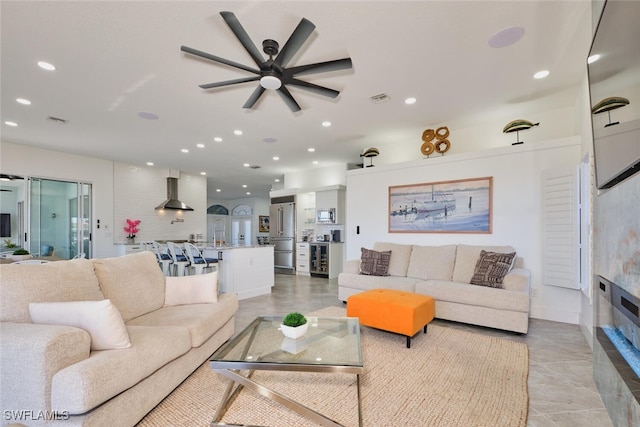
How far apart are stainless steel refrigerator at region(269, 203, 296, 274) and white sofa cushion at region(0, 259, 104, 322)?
6.15m

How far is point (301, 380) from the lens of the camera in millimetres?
2246

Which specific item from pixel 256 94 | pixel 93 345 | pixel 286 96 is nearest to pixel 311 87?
Result: pixel 286 96

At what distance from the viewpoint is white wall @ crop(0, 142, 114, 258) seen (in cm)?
575

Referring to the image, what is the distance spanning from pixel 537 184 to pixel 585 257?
1221 millimetres

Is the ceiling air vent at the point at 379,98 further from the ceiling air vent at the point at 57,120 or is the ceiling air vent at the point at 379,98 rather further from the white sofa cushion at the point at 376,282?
the ceiling air vent at the point at 57,120

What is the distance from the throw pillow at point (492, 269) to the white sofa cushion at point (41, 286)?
3.93 metres

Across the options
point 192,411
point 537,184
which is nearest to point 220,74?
point 192,411

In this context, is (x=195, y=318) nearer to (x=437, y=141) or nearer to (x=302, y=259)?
(x=437, y=141)

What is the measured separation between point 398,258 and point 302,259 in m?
3.67

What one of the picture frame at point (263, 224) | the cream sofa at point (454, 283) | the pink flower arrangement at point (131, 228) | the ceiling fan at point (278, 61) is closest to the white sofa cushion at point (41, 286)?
the ceiling fan at point (278, 61)

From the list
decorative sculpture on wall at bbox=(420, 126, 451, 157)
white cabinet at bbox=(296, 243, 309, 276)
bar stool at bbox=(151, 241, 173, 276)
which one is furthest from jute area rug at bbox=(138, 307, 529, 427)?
white cabinet at bbox=(296, 243, 309, 276)

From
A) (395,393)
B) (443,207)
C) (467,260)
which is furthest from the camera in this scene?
(443,207)

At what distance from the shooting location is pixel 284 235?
8.54m

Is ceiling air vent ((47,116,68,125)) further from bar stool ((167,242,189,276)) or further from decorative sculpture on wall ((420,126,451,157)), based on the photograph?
decorative sculpture on wall ((420,126,451,157))
